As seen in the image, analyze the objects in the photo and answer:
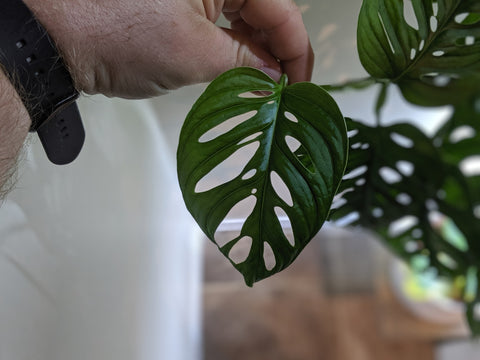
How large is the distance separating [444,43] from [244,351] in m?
1.25

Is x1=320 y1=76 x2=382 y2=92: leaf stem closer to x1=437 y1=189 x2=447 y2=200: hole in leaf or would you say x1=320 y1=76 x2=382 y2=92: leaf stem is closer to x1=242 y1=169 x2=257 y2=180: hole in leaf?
x1=242 y1=169 x2=257 y2=180: hole in leaf

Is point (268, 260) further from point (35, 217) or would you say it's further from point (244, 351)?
point (244, 351)

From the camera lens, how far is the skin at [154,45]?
448 mm

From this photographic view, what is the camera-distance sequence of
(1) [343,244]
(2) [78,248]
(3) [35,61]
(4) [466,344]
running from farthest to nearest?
(1) [343,244]
(4) [466,344]
(2) [78,248]
(3) [35,61]

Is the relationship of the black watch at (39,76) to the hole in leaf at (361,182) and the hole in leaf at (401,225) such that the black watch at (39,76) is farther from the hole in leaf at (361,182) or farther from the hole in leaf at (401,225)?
the hole in leaf at (401,225)

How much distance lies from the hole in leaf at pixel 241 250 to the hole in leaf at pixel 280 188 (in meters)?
0.05

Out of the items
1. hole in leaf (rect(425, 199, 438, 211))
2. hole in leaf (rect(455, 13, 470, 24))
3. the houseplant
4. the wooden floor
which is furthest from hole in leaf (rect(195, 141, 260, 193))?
the wooden floor

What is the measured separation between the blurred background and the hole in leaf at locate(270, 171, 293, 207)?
57mm

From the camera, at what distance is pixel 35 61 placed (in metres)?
0.45

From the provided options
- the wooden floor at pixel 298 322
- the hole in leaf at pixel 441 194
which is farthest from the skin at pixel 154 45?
the wooden floor at pixel 298 322

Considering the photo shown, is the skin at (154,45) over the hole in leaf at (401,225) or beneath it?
over

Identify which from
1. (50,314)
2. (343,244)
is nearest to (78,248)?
(50,314)

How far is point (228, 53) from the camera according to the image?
0.50 metres

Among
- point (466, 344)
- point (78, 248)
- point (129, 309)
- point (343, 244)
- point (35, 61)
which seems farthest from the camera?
point (343, 244)
